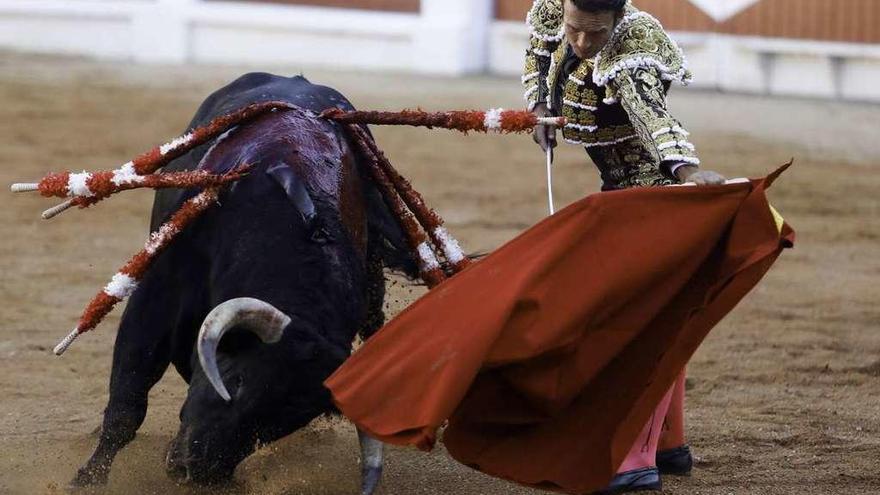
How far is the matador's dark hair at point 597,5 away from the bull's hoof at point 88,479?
5.00 feet

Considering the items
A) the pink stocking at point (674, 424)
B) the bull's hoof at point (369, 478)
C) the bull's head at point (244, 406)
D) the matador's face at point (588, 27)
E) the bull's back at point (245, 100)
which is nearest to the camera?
the bull's head at point (244, 406)

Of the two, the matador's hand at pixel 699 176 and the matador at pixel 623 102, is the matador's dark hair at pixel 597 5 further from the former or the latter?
the matador's hand at pixel 699 176

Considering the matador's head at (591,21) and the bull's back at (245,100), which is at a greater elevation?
the matador's head at (591,21)

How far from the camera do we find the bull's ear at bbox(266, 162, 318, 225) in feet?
10.7

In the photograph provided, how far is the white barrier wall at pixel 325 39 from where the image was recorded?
1176 centimetres

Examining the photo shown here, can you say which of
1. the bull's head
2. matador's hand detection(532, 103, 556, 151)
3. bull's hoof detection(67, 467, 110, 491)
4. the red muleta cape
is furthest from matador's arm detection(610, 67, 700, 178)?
bull's hoof detection(67, 467, 110, 491)

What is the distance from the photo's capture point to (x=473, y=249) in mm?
6379

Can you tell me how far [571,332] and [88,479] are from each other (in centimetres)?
126

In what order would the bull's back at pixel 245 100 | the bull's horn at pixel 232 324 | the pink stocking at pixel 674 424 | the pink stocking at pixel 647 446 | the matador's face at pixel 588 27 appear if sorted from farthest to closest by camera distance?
the bull's back at pixel 245 100, the pink stocking at pixel 674 424, the pink stocking at pixel 647 446, the matador's face at pixel 588 27, the bull's horn at pixel 232 324

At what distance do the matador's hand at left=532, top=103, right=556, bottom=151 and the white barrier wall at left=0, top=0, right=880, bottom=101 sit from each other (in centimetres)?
823

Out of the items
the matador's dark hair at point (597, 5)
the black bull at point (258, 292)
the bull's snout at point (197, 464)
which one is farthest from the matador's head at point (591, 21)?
the bull's snout at point (197, 464)

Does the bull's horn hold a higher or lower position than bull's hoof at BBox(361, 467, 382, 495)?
higher

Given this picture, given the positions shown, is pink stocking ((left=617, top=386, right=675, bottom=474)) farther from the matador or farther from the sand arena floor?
the sand arena floor

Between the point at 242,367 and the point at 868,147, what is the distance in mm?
7265
